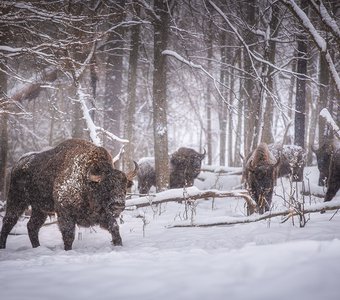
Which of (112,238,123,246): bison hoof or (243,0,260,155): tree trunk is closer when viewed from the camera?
(112,238,123,246): bison hoof

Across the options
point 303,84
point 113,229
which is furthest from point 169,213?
point 303,84

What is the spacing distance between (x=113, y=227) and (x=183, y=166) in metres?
7.74

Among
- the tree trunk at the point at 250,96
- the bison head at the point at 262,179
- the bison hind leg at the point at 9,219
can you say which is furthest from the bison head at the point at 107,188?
the tree trunk at the point at 250,96

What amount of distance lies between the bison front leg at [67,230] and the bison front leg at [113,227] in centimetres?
43

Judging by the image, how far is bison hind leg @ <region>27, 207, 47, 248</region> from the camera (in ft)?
16.9

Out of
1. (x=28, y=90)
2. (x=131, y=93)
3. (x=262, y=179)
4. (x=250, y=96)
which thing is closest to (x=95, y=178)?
(x=262, y=179)

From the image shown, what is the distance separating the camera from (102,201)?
4570 millimetres

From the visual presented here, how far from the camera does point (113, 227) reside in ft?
14.6

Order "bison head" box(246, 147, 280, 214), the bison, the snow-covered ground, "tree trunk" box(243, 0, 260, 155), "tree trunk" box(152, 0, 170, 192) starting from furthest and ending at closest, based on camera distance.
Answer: "tree trunk" box(243, 0, 260, 155)
"tree trunk" box(152, 0, 170, 192)
"bison head" box(246, 147, 280, 214)
the bison
the snow-covered ground

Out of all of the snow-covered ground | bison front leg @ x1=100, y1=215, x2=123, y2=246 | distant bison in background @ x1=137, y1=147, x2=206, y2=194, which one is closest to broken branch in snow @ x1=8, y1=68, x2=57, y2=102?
distant bison in background @ x1=137, y1=147, x2=206, y2=194

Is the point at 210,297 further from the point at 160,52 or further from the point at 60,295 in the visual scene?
the point at 160,52

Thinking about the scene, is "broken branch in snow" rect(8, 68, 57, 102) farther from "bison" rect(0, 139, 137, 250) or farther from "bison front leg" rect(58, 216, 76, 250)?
"bison front leg" rect(58, 216, 76, 250)

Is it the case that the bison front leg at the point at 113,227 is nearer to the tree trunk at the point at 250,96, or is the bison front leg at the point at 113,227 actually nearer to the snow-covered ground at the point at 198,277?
the snow-covered ground at the point at 198,277

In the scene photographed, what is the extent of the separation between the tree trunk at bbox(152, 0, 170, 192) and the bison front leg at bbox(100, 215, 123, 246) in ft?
14.3
